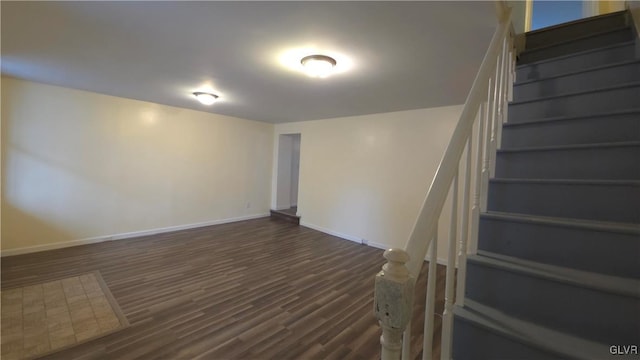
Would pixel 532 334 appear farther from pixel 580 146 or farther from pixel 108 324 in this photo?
pixel 108 324

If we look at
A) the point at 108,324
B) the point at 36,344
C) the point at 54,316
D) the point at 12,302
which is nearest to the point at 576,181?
the point at 108,324

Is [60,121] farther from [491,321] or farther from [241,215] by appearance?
[491,321]

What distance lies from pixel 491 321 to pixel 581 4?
4.80 meters

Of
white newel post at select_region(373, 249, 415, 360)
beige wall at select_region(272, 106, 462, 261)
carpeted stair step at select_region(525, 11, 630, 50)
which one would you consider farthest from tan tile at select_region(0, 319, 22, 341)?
carpeted stair step at select_region(525, 11, 630, 50)

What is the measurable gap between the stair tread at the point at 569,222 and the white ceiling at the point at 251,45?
1.17 m

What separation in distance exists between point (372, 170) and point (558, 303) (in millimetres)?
3421

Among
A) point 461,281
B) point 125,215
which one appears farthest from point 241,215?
point 461,281

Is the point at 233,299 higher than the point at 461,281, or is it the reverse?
the point at 461,281

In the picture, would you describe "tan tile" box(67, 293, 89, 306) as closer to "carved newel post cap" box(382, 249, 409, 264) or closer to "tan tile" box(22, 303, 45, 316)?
"tan tile" box(22, 303, 45, 316)

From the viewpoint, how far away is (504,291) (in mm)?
1188

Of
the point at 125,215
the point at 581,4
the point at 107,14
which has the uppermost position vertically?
the point at 581,4

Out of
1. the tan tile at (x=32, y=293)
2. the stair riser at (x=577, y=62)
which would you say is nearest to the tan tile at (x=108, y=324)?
the tan tile at (x=32, y=293)

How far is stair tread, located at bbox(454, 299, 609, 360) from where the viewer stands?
921 millimetres

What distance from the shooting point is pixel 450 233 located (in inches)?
41.1
